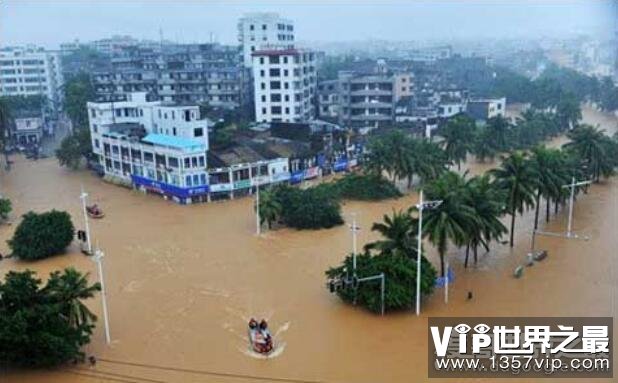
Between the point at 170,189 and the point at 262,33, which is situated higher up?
the point at 262,33

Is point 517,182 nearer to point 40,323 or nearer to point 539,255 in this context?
point 539,255

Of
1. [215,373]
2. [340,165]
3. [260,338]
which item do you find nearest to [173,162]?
[340,165]

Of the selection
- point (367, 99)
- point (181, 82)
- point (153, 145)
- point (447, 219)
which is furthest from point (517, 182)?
point (181, 82)

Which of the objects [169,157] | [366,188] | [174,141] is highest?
[174,141]

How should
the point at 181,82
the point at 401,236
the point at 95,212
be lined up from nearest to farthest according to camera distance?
the point at 401,236, the point at 95,212, the point at 181,82

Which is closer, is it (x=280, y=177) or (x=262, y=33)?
(x=280, y=177)

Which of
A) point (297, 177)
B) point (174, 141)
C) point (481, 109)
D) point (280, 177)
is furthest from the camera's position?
point (481, 109)

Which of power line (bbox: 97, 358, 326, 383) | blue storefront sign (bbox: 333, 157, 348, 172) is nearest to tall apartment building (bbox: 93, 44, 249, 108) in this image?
blue storefront sign (bbox: 333, 157, 348, 172)
